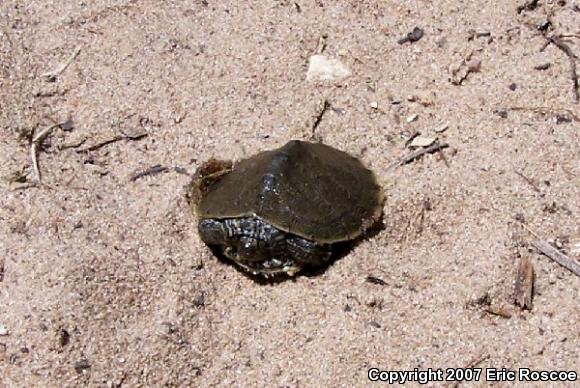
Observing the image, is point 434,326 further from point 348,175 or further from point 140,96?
point 140,96

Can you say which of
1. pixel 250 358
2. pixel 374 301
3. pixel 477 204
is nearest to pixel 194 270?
pixel 250 358

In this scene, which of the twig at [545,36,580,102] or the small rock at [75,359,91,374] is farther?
the twig at [545,36,580,102]

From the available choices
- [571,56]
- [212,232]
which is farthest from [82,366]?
[571,56]

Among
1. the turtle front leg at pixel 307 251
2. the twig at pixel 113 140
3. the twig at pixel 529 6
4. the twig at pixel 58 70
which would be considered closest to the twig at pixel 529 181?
the turtle front leg at pixel 307 251

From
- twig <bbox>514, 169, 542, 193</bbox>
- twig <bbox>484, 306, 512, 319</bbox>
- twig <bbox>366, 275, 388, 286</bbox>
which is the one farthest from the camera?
twig <bbox>514, 169, 542, 193</bbox>

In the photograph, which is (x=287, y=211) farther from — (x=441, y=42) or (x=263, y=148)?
(x=441, y=42)

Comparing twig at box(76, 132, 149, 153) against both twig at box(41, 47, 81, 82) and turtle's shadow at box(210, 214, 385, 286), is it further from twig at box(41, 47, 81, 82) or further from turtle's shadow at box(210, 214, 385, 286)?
turtle's shadow at box(210, 214, 385, 286)

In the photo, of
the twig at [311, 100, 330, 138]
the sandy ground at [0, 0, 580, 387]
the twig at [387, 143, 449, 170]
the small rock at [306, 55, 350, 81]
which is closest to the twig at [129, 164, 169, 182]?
the sandy ground at [0, 0, 580, 387]
